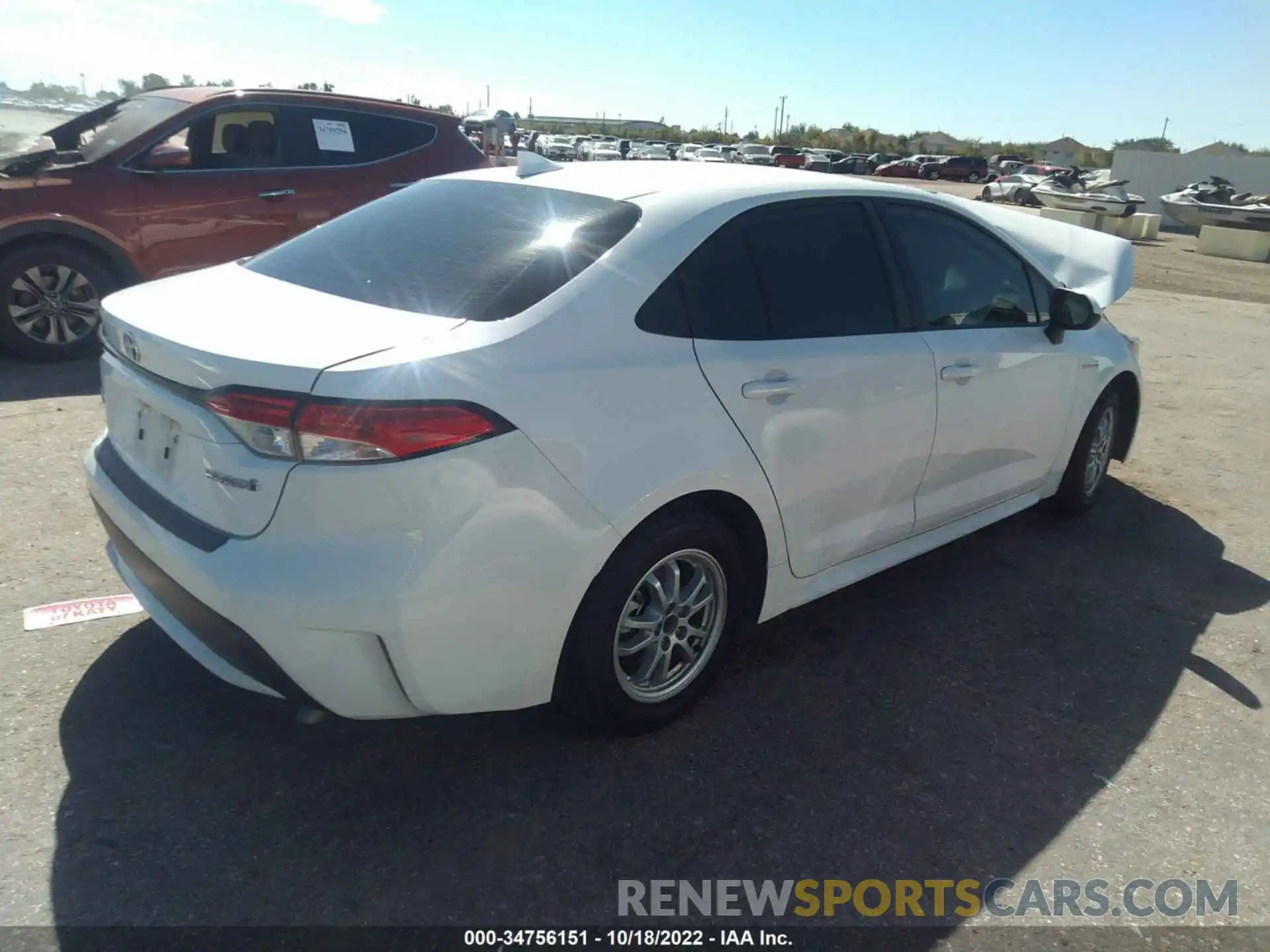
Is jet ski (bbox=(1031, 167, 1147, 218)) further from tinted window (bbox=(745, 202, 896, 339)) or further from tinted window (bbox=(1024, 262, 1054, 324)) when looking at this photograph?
tinted window (bbox=(745, 202, 896, 339))

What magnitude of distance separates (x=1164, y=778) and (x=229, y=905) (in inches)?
105

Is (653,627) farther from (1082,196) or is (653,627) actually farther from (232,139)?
(1082,196)

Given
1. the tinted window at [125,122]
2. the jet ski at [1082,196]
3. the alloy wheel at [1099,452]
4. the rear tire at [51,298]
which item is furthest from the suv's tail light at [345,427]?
the jet ski at [1082,196]

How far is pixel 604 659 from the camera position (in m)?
2.68

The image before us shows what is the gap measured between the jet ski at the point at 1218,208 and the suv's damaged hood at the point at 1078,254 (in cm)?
2536

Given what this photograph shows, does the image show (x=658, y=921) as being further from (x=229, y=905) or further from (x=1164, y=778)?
(x=1164, y=778)

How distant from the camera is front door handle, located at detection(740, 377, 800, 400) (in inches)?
113

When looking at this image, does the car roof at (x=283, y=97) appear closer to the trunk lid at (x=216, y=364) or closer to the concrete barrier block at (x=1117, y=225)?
the trunk lid at (x=216, y=364)

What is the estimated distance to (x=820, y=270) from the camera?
10.7 feet

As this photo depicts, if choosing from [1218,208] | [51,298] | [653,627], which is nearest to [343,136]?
[51,298]

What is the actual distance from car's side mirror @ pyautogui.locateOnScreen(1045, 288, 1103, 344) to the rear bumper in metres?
2.59

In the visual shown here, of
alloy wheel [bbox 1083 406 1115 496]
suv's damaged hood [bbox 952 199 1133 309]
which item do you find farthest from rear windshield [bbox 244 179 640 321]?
suv's damaged hood [bbox 952 199 1133 309]

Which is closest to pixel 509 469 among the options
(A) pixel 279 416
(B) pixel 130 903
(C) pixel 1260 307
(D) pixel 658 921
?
(A) pixel 279 416

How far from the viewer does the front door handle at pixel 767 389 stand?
288 centimetres
